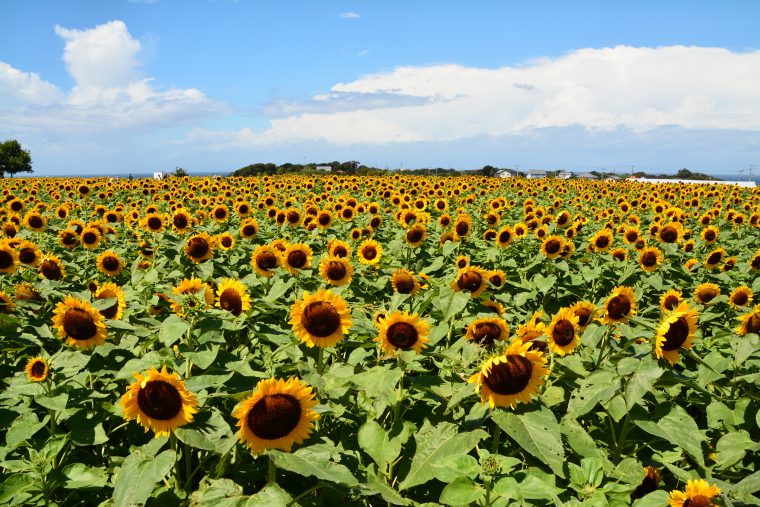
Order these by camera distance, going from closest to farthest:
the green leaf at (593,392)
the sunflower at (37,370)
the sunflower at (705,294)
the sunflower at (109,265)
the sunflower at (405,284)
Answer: the green leaf at (593,392) < the sunflower at (37,370) < the sunflower at (405,284) < the sunflower at (705,294) < the sunflower at (109,265)

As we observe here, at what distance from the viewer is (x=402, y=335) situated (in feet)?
10.6

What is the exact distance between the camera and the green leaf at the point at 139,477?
2176 mm

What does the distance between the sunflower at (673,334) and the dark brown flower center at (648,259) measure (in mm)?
4903

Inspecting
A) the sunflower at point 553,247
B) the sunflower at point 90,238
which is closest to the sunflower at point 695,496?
the sunflower at point 553,247

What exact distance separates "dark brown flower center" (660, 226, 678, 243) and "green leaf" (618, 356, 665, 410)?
6909 mm

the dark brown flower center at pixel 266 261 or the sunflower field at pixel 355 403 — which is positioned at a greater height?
the dark brown flower center at pixel 266 261

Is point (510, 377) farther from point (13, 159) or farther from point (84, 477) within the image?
point (13, 159)

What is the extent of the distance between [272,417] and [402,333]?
3.80 ft

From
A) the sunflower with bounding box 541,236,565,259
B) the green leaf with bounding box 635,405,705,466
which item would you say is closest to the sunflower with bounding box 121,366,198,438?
the green leaf with bounding box 635,405,705,466

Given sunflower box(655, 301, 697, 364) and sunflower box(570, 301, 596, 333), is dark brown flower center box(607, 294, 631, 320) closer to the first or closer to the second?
sunflower box(570, 301, 596, 333)

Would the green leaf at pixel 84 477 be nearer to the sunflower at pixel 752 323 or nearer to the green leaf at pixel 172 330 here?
the green leaf at pixel 172 330

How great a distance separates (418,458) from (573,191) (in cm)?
2314

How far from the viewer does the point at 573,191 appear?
76.9 ft

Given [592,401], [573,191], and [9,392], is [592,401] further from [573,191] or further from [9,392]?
[573,191]
